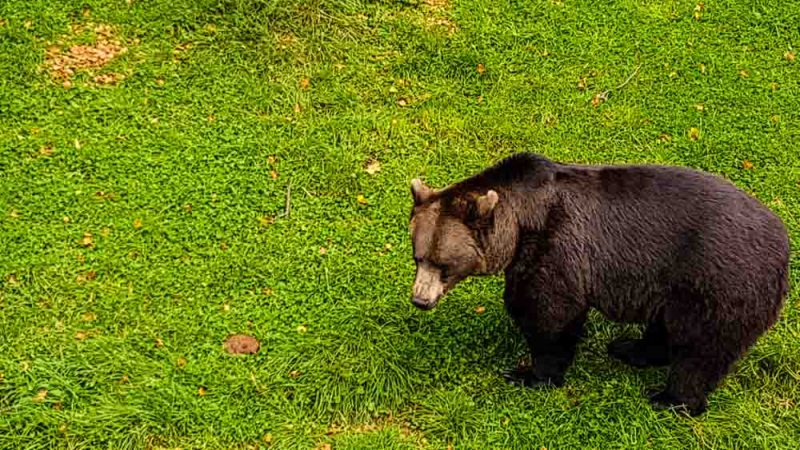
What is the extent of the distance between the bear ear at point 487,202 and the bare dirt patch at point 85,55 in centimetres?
423

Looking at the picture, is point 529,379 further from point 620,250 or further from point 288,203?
point 288,203

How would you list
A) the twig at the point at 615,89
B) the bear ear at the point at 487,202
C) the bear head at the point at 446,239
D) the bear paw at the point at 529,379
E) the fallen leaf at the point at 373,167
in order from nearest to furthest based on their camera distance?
the bear ear at the point at 487,202 < the bear head at the point at 446,239 < the bear paw at the point at 529,379 < the fallen leaf at the point at 373,167 < the twig at the point at 615,89

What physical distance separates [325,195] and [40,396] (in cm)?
273

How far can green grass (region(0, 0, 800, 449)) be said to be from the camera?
19.0ft

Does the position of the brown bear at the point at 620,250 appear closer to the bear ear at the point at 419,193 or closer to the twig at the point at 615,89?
the bear ear at the point at 419,193

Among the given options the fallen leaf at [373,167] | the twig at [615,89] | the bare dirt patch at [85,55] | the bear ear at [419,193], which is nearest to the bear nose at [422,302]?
the bear ear at [419,193]

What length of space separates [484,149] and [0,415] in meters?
4.39

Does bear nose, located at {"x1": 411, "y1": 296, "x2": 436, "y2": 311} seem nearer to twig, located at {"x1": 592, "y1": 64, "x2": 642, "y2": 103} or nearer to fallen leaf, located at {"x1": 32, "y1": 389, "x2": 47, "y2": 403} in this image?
fallen leaf, located at {"x1": 32, "y1": 389, "x2": 47, "y2": 403}

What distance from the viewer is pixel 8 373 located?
18.8 feet

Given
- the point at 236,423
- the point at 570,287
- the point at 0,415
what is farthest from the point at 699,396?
the point at 0,415

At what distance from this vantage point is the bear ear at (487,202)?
17.0 ft

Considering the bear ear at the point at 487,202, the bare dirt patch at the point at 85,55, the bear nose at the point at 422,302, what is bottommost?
the bare dirt patch at the point at 85,55

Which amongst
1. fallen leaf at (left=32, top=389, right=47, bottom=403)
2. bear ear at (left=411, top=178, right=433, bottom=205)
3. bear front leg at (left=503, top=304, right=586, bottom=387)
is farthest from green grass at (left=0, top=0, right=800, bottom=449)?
bear ear at (left=411, top=178, right=433, bottom=205)

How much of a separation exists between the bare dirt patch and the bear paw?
4.41m
